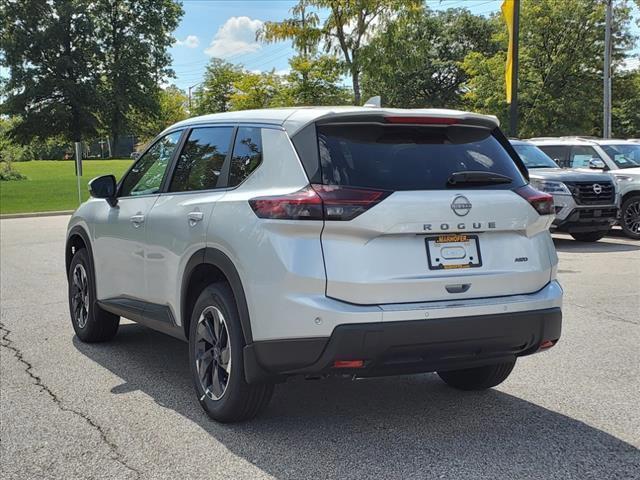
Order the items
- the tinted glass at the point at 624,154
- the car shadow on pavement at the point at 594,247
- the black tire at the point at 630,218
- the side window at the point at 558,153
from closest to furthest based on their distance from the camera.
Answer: the car shadow on pavement at the point at 594,247 < the black tire at the point at 630,218 < the tinted glass at the point at 624,154 < the side window at the point at 558,153

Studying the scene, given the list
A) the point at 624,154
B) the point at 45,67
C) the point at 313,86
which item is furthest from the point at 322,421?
the point at 45,67

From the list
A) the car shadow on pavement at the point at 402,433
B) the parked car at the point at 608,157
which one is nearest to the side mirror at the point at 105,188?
the car shadow on pavement at the point at 402,433

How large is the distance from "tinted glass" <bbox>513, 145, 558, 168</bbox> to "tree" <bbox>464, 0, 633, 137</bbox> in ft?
87.1

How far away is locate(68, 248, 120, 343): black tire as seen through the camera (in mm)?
6309

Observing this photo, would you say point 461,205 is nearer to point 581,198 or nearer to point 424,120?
point 424,120

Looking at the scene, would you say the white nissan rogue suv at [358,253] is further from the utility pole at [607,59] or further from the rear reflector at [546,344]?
the utility pole at [607,59]

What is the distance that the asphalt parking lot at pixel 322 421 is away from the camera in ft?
12.2

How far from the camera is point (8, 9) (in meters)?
60.8

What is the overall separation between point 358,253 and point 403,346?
51 cm

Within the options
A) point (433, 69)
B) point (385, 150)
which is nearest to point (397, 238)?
point (385, 150)

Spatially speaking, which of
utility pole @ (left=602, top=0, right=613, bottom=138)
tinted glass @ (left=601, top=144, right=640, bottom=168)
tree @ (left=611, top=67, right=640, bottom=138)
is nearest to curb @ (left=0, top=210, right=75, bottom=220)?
tinted glass @ (left=601, top=144, right=640, bottom=168)

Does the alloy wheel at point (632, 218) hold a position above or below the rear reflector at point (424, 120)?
below

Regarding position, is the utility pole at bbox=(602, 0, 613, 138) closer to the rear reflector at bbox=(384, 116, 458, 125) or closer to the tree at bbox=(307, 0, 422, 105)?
the tree at bbox=(307, 0, 422, 105)

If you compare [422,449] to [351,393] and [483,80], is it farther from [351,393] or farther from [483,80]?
[483,80]
